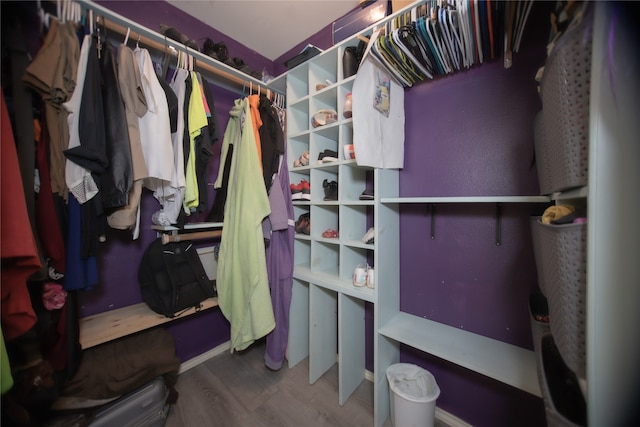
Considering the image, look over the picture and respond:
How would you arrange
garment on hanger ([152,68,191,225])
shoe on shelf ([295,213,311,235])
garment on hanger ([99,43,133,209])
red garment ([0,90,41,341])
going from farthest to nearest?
shoe on shelf ([295,213,311,235]), garment on hanger ([152,68,191,225]), garment on hanger ([99,43,133,209]), red garment ([0,90,41,341])

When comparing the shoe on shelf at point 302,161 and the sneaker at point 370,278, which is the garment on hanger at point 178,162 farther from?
the sneaker at point 370,278

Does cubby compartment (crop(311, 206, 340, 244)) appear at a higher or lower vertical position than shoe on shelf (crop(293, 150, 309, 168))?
lower

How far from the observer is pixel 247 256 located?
135 cm

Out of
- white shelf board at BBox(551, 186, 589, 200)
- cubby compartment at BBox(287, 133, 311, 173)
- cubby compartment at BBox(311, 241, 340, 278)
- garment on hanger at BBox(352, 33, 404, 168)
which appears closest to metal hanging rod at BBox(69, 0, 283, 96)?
cubby compartment at BBox(287, 133, 311, 173)

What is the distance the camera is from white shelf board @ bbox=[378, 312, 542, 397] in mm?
868

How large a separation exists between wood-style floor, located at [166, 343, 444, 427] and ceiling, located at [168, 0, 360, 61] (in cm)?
256

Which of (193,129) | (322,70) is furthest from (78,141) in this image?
(322,70)

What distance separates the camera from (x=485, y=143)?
1.11 m

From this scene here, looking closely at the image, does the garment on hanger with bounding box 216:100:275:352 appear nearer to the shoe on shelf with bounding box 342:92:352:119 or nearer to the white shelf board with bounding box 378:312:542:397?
the shoe on shelf with bounding box 342:92:352:119

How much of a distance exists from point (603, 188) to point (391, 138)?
3.05 ft

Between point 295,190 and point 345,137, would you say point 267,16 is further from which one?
point 295,190

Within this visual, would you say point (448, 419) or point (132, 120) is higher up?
point (132, 120)

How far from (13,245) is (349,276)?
1.40 metres

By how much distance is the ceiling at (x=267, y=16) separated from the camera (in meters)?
1.48
